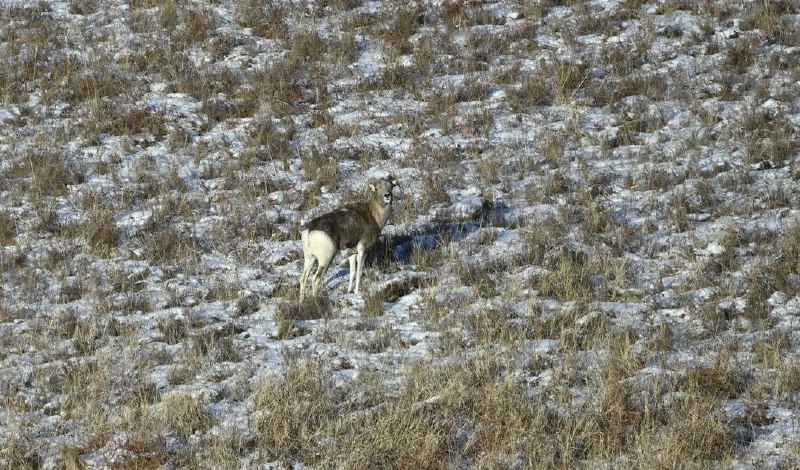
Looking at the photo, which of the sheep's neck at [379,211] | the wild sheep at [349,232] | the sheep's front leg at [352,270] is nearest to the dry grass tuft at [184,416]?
the wild sheep at [349,232]

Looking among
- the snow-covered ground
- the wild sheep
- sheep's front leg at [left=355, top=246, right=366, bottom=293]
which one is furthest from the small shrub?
sheep's front leg at [left=355, top=246, right=366, bottom=293]

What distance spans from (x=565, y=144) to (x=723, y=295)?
555cm

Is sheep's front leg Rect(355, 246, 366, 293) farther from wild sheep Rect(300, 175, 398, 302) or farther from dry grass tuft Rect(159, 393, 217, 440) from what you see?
dry grass tuft Rect(159, 393, 217, 440)

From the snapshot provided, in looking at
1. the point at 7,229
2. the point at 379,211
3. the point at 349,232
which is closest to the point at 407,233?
the point at 379,211

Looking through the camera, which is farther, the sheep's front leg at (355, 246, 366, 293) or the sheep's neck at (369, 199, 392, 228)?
the sheep's neck at (369, 199, 392, 228)

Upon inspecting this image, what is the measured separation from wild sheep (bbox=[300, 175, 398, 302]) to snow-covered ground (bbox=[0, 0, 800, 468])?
0.38 m

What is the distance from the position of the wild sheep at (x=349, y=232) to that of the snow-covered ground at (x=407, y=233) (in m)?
0.38

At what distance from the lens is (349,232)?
12359 millimetres

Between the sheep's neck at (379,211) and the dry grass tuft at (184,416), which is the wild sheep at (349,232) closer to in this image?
the sheep's neck at (379,211)

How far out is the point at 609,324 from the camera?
429 inches

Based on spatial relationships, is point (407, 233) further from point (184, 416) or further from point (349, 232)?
point (184, 416)

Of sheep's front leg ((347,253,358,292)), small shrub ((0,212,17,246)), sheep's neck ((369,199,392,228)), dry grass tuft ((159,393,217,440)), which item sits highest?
sheep's neck ((369,199,392,228))

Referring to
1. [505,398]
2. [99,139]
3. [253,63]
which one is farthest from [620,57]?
[505,398]

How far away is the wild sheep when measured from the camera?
39.5 feet
